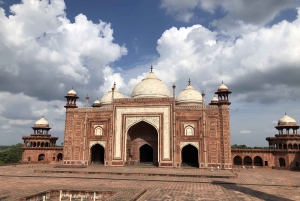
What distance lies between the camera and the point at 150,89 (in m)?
24.7

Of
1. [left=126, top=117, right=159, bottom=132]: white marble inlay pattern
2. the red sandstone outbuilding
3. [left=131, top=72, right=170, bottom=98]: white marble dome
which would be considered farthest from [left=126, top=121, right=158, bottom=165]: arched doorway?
the red sandstone outbuilding

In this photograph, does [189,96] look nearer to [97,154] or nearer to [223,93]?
[223,93]

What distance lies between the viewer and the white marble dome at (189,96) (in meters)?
26.4

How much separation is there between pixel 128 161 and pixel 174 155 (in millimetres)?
4629

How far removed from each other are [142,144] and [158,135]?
2645 mm

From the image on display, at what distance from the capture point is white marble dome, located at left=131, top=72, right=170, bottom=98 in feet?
80.6

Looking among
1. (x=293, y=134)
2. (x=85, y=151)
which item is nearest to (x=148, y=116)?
(x=85, y=151)

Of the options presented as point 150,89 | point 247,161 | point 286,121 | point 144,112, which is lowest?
point 247,161

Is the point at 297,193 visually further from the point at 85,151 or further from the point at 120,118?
the point at 85,151

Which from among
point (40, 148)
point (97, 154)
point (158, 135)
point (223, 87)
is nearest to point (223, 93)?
point (223, 87)

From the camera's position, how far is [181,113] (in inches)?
866

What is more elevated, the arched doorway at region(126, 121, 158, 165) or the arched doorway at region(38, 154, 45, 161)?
the arched doorway at region(126, 121, 158, 165)

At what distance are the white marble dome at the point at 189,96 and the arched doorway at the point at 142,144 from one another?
17.0 feet

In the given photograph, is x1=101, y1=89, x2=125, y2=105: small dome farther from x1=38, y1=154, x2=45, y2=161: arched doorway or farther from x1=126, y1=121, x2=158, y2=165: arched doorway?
x1=38, y1=154, x2=45, y2=161: arched doorway
